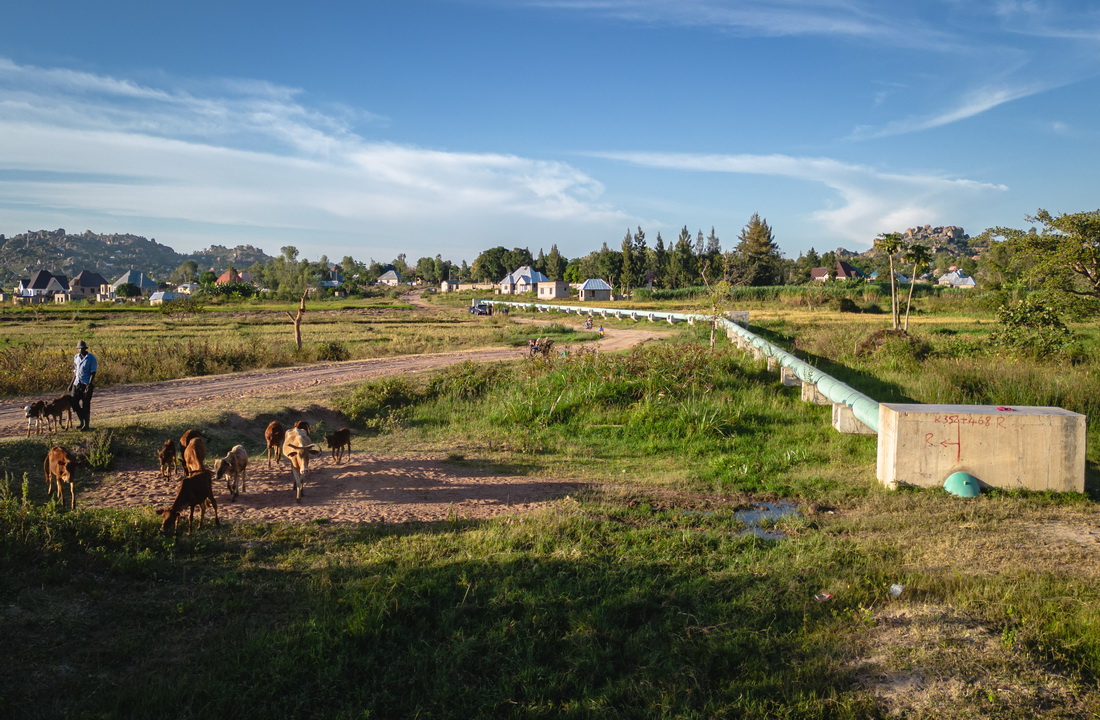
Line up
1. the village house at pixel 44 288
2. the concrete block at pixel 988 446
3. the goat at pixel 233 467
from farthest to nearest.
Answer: the village house at pixel 44 288, the concrete block at pixel 988 446, the goat at pixel 233 467

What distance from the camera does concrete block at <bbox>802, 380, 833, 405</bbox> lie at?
41.0ft

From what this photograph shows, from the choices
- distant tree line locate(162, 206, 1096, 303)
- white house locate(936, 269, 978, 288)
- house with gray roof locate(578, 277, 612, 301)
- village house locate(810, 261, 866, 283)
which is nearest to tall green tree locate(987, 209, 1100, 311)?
distant tree line locate(162, 206, 1096, 303)

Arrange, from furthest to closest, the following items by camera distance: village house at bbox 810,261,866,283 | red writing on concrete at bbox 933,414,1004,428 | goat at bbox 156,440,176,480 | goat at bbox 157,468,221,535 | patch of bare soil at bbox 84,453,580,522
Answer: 1. village house at bbox 810,261,866,283
2. goat at bbox 156,440,176,480
3. red writing on concrete at bbox 933,414,1004,428
4. patch of bare soil at bbox 84,453,580,522
5. goat at bbox 157,468,221,535

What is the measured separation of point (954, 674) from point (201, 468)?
7419mm

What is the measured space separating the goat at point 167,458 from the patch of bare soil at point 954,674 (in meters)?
7.66

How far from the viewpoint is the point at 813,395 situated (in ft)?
42.4

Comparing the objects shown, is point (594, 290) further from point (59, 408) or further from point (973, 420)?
point (973, 420)

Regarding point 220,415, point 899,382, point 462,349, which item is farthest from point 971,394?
point 462,349

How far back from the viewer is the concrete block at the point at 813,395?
41.0 feet

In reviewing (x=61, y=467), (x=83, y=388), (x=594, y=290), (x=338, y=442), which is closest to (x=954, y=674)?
(x=338, y=442)

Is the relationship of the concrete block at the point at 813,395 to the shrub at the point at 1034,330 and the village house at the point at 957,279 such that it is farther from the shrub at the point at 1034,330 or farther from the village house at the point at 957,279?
the village house at the point at 957,279

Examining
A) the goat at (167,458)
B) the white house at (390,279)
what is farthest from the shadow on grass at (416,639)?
the white house at (390,279)

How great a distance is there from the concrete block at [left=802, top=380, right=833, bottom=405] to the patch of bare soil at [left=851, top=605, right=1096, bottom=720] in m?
8.02

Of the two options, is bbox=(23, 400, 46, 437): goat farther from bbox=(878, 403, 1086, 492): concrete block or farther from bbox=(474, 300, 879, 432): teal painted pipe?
bbox=(474, 300, 879, 432): teal painted pipe
